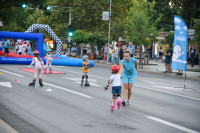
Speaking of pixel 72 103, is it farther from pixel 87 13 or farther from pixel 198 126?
pixel 87 13

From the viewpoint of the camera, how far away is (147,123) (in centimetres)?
868

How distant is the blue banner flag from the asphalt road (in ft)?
10.5

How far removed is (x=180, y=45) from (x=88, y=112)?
9045mm

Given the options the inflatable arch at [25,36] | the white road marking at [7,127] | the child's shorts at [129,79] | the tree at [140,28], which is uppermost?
the tree at [140,28]

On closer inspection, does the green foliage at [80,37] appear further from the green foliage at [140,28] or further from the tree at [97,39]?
the green foliage at [140,28]

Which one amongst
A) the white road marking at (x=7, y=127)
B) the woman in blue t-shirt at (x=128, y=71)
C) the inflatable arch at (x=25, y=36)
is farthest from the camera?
the inflatable arch at (x=25, y=36)

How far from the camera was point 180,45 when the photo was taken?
57.8 feet

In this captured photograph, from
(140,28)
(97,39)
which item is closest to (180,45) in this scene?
(140,28)

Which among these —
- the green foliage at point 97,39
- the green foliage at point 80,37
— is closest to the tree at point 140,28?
the green foliage at point 97,39

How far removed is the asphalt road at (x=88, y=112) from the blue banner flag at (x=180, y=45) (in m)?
3.20

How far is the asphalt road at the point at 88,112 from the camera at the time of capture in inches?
315

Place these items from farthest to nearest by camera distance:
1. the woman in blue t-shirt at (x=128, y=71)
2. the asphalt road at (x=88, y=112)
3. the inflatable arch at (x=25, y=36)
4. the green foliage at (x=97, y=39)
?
the green foliage at (x=97, y=39), the inflatable arch at (x=25, y=36), the woman in blue t-shirt at (x=128, y=71), the asphalt road at (x=88, y=112)

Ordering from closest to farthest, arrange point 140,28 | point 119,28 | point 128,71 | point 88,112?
point 88,112 → point 128,71 → point 140,28 → point 119,28

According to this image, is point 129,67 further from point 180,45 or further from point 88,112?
point 180,45
